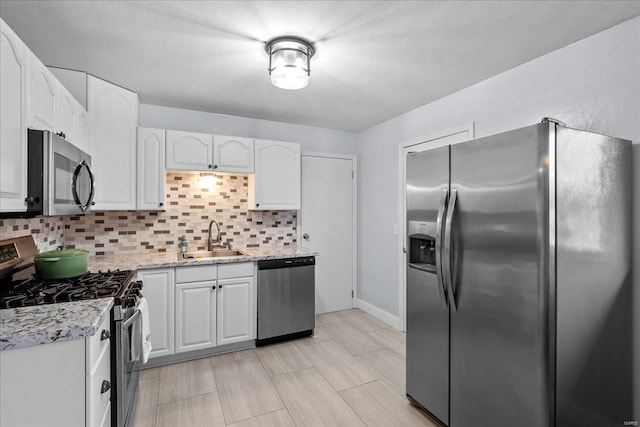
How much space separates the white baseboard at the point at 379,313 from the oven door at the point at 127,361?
8.37 feet

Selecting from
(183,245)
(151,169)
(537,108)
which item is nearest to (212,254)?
(183,245)

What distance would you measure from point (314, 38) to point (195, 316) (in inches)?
94.6

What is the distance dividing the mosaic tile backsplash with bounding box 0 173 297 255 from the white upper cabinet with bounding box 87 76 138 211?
1.30 ft

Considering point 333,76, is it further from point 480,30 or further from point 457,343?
point 457,343

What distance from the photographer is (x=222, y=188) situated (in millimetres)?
3549

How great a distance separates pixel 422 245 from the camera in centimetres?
221

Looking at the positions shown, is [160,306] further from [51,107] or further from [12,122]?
[12,122]

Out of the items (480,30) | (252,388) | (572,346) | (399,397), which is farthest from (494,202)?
(252,388)

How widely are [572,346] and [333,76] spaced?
227cm

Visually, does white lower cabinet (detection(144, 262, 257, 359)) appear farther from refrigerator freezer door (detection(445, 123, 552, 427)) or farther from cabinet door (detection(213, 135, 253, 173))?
refrigerator freezer door (detection(445, 123, 552, 427))

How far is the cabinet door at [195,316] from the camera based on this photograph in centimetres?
280

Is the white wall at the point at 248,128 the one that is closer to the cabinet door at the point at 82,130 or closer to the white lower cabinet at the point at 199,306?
the cabinet door at the point at 82,130

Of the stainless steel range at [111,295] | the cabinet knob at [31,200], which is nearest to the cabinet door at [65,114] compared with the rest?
the cabinet knob at [31,200]

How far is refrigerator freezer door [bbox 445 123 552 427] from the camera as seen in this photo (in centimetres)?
149
